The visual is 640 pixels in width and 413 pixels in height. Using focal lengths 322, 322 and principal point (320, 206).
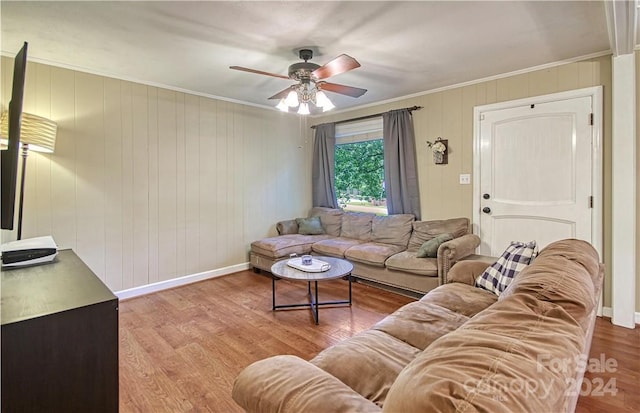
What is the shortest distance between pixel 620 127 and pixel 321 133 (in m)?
3.71

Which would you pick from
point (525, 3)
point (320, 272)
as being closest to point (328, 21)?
point (525, 3)

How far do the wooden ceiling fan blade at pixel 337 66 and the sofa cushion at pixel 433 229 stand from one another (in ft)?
7.50

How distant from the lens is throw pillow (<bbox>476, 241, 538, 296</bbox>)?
2199mm

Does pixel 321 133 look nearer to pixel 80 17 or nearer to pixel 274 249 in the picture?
pixel 274 249

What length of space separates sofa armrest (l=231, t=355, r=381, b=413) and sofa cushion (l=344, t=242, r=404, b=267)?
268cm

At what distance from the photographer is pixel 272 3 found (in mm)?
2098

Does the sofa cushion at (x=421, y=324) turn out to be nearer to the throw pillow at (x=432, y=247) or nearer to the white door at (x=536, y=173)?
the throw pillow at (x=432, y=247)

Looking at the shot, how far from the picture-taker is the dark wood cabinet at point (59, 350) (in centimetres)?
116

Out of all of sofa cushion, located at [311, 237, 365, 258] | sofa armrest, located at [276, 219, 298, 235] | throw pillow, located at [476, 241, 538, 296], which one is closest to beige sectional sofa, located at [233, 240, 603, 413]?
throw pillow, located at [476, 241, 538, 296]

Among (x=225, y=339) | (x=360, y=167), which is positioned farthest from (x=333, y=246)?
(x=225, y=339)

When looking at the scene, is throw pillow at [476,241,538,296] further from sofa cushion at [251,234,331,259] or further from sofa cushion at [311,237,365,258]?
sofa cushion at [251,234,331,259]

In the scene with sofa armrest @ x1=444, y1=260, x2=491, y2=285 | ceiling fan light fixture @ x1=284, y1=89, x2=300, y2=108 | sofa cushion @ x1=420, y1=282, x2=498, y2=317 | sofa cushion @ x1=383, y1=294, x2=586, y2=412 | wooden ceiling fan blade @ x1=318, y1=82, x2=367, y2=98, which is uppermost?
wooden ceiling fan blade @ x1=318, y1=82, x2=367, y2=98

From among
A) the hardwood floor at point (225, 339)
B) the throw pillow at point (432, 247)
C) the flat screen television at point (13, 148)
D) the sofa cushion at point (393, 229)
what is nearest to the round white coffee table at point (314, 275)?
the hardwood floor at point (225, 339)

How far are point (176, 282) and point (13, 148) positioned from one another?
2868 mm
